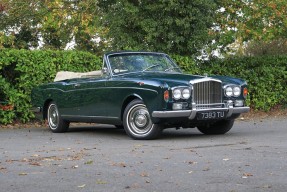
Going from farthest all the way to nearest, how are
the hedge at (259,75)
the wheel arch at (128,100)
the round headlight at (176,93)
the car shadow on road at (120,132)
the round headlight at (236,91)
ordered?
the hedge at (259,75) < the car shadow on road at (120,132) < the round headlight at (236,91) < the wheel arch at (128,100) < the round headlight at (176,93)

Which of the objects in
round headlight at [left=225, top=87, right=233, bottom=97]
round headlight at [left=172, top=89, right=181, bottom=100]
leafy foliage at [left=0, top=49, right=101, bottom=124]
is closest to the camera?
round headlight at [left=172, top=89, right=181, bottom=100]

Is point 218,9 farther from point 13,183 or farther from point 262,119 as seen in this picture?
point 13,183

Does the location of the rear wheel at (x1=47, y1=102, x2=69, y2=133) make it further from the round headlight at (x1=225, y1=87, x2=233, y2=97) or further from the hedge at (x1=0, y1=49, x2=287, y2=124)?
the round headlight at (x1=225, y1=87, x2=233, y2=97)

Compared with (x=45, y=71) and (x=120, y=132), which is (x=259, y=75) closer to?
(x=45, y=71)

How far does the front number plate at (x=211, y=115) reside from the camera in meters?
11.5

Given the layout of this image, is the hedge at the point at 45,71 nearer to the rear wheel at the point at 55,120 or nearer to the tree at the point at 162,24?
the tree at the point at 162,24

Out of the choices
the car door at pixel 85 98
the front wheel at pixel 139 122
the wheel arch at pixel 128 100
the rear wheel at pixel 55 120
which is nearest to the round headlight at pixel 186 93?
the front wheel at pixel 139 122

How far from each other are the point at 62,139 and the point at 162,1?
7.91 metres

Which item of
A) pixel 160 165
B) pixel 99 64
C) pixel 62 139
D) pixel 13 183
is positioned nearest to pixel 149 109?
pixel 62 139

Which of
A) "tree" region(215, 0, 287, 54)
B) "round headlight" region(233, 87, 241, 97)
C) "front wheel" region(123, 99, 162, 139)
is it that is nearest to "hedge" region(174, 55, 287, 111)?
"tree" region(215, 0, 287, 54)

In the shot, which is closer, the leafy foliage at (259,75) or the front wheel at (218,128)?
the front wheel at (218,128)

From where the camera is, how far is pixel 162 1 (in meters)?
19.1

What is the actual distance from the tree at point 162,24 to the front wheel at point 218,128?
21.8 feet

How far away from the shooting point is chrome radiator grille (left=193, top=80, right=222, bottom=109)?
1159 cm
